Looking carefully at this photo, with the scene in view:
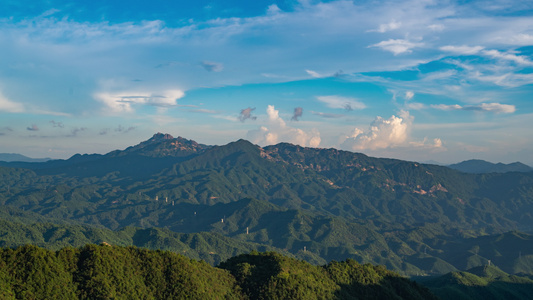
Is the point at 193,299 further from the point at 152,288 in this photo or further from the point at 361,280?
the point at 361,280

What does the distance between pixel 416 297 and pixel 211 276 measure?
292 feet

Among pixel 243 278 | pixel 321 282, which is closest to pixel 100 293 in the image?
pixel 243 278

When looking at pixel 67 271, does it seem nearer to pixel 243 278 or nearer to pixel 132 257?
pixel 132 257

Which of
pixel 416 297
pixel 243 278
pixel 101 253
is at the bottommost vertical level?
pixel 416 297

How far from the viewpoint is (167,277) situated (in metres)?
136

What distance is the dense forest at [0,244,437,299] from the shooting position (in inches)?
4409

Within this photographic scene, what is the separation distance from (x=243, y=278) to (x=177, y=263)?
24.1m

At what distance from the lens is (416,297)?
601 feet

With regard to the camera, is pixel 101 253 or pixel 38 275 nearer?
pixel 38 275

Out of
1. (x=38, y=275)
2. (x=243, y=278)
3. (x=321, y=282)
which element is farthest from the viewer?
(x=321, y=282)

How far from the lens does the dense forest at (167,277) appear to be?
11200 cm

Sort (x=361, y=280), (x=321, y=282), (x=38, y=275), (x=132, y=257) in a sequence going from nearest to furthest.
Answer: (x=38, y=275) < (x=132, y=257) < (x=321, y=282) < (x=361, y=280)

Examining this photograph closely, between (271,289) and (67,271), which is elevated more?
(67,271)

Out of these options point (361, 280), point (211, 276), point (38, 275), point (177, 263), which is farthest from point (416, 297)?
point (38, 275)
